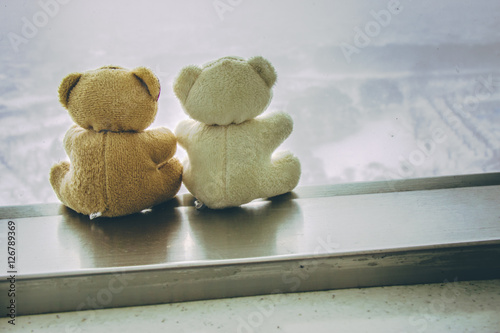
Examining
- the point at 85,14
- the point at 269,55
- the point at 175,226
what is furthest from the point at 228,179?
the point at 85,14

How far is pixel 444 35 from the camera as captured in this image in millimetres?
1100

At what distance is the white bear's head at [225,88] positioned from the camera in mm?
846

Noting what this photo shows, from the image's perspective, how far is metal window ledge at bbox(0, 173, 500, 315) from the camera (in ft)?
2.16

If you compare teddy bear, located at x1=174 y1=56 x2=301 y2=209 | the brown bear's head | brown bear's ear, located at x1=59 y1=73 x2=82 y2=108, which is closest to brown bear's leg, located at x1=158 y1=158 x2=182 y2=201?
teddy bear, located at x1=174 y1=56 x2=301 y2=209

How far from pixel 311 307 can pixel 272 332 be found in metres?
0.09

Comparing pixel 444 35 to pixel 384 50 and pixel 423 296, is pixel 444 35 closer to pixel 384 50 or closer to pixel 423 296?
pixel 384 50

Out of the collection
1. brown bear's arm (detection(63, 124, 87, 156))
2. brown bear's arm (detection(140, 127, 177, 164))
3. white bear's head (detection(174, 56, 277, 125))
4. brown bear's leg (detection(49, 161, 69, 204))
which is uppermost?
white bear's head (detection(174, 56, 277, 125))

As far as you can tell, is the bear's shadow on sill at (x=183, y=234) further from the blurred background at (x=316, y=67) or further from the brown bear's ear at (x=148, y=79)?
the brown bear's ear at (x=148, y=79)

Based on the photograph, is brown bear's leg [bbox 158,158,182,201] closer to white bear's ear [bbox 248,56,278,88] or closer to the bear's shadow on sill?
the bear's shadow on sill

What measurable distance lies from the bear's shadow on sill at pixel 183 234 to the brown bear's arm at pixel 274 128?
0.17 m

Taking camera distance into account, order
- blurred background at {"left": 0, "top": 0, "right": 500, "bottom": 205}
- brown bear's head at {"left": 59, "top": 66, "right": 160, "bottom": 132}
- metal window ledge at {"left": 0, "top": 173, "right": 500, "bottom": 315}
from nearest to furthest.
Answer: metal window ledge at {"left": 0, "top": 173, "right": 500, "bottom": 315}
brown bear's head at {"left": 59, "top": 66, "right": 160, "bottom": 132}
blurred background at {"left": 0, "top": 0, "right": 500, "bottom": 205}

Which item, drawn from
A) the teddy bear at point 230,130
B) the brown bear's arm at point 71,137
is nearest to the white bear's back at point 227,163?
the teddy bear at point 230,130

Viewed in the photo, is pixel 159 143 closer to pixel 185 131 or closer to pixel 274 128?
pixel 185 131

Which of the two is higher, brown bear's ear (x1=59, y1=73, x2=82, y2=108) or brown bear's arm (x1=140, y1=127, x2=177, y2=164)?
brown bear's ear (x1=59, y1=73, x2=82, y2=108)
